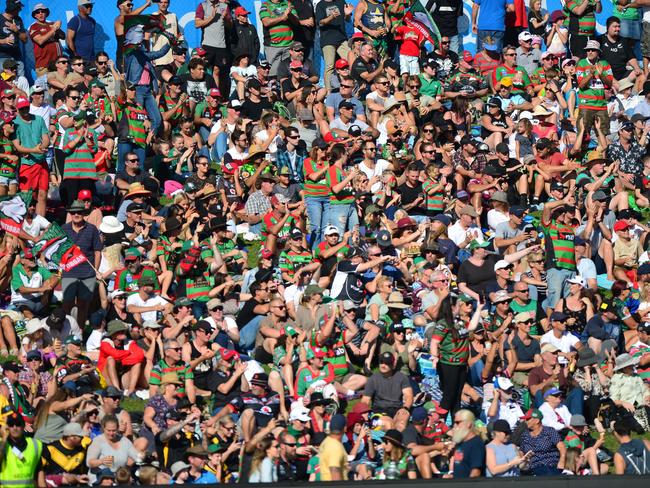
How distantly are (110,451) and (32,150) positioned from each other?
22.8ft

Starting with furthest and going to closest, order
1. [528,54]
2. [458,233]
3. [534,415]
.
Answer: [528,54] < [458,233] < [534,415]

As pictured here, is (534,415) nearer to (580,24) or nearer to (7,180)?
(7,180)

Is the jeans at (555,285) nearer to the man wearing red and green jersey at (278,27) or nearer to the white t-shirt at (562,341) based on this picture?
the white t-shirt at (562,341)

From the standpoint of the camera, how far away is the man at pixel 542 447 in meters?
17.4

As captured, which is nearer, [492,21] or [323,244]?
[323,244]

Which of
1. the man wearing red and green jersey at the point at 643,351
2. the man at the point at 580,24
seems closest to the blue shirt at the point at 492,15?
the man at the point at 580,24

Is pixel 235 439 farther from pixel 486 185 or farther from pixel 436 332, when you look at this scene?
pixel 486 185

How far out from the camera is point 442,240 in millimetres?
21125

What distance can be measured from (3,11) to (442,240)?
28.2 ft

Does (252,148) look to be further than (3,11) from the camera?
No

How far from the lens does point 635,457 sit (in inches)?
671

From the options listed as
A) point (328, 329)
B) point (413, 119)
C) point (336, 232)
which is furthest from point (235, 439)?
point (413, 119)

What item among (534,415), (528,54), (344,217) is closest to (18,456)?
(534,415)

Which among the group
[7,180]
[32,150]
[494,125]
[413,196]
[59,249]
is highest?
[494,125]
